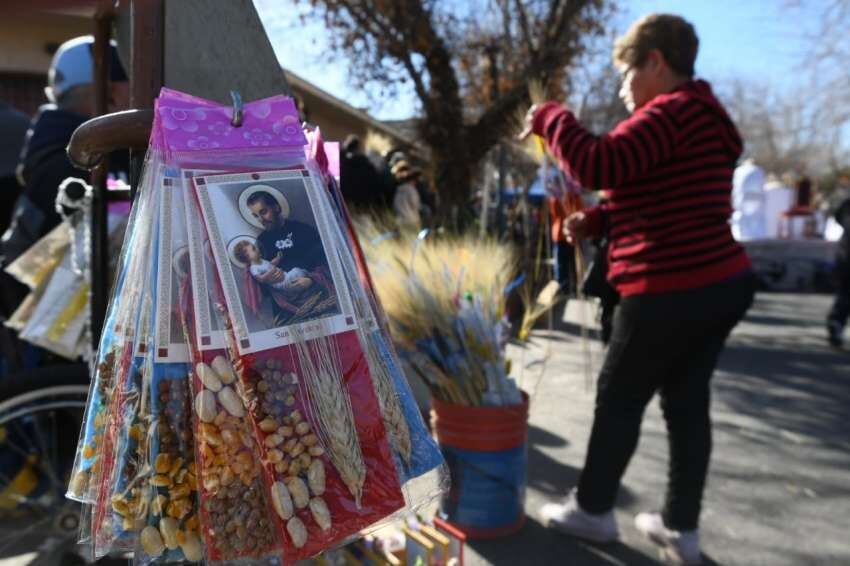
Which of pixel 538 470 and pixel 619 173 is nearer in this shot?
pixel 619 173

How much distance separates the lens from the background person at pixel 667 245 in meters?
2.02

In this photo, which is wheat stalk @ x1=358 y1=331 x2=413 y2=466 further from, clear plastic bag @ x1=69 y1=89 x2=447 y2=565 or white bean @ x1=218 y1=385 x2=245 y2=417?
white bean @ x1=218 y1=385 x2=245 y2=417

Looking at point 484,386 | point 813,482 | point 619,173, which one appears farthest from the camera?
point 813,482

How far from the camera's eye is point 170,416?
2.90 feet

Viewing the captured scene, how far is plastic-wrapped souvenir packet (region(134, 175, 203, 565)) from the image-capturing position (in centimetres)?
87

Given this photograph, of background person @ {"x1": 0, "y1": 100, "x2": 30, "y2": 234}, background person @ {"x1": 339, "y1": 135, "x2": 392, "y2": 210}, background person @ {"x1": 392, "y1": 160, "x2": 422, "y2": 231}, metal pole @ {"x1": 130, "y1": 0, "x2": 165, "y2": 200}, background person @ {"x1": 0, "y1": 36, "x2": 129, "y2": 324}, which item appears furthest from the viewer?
background person @ {"x1": 392, "y1": 160, "x2": 422, "y2": 231}

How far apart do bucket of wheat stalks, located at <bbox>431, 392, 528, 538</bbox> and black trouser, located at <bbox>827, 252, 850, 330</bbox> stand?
5.18 meters

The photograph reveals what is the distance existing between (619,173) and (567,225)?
0.49 meters

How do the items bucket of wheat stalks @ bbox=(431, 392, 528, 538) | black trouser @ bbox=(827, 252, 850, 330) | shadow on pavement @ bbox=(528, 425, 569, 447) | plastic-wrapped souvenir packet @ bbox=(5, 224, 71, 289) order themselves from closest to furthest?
plastic-wrapped souvenir packet @ bbox=(5, 224, 71, 289) → bucket of wheat stalks @ bbox=(431, 392, 528, 538) → shadow on pavement @ bbox=(528, 425, 569, 447) → black trouser @ bbox=(827, 252, 850, 330)

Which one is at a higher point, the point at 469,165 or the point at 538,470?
the point at 469,165

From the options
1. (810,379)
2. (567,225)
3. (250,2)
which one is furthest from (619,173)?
(810,379)

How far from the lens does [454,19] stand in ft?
22.7

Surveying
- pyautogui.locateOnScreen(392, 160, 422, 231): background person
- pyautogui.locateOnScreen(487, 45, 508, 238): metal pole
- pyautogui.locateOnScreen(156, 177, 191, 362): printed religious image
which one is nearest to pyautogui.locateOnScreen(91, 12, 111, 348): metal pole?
pyautogui.locateOnScreen(156, 177, 191, 362): printed religious image

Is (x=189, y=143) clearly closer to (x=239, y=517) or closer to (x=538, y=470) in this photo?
(x=239, y=517)
